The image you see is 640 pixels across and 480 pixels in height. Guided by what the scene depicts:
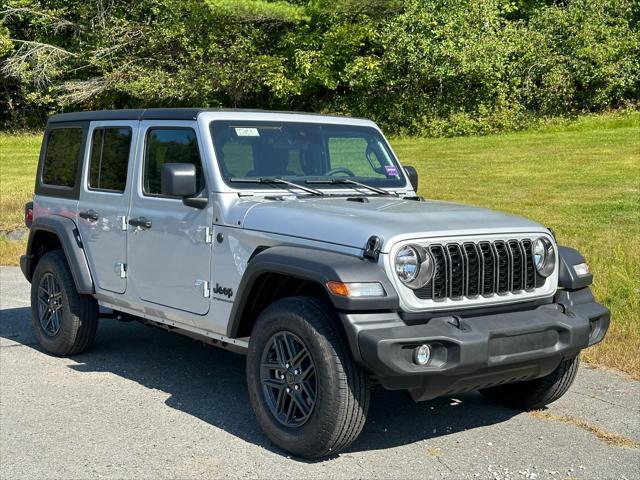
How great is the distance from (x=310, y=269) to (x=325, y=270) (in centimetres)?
11

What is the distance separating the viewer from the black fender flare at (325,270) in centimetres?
480

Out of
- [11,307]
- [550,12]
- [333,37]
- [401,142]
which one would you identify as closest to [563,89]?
[550,12]

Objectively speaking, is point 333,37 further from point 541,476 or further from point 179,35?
point 541,476

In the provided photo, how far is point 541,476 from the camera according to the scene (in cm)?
490

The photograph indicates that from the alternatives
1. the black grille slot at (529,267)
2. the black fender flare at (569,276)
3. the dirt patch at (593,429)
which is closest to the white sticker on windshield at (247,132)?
the black grille slot at (529,267)

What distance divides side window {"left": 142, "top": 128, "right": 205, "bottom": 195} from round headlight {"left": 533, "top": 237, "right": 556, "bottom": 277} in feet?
6.95

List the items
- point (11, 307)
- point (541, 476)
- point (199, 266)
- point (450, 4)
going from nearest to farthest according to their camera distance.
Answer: point (541, 476)
point (199, 266)
point (11, 307)
point (450, 4)

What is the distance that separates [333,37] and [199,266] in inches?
1061

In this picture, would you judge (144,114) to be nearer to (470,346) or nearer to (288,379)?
(288,379)

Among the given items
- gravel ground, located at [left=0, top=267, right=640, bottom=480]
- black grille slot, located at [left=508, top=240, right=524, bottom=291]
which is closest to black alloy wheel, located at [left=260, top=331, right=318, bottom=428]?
gravel ground, located at [left=0, top=267, right=640, bottom=480]

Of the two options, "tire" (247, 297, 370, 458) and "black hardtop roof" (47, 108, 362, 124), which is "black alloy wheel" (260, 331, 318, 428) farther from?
"black hardtop roof" (47, 108, 362, 124)

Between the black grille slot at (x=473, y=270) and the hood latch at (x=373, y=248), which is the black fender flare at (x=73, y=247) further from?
the black grille slot at (x=473, y=270)

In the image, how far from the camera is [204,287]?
5.94m

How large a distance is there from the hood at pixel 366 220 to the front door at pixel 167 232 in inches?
18.8
